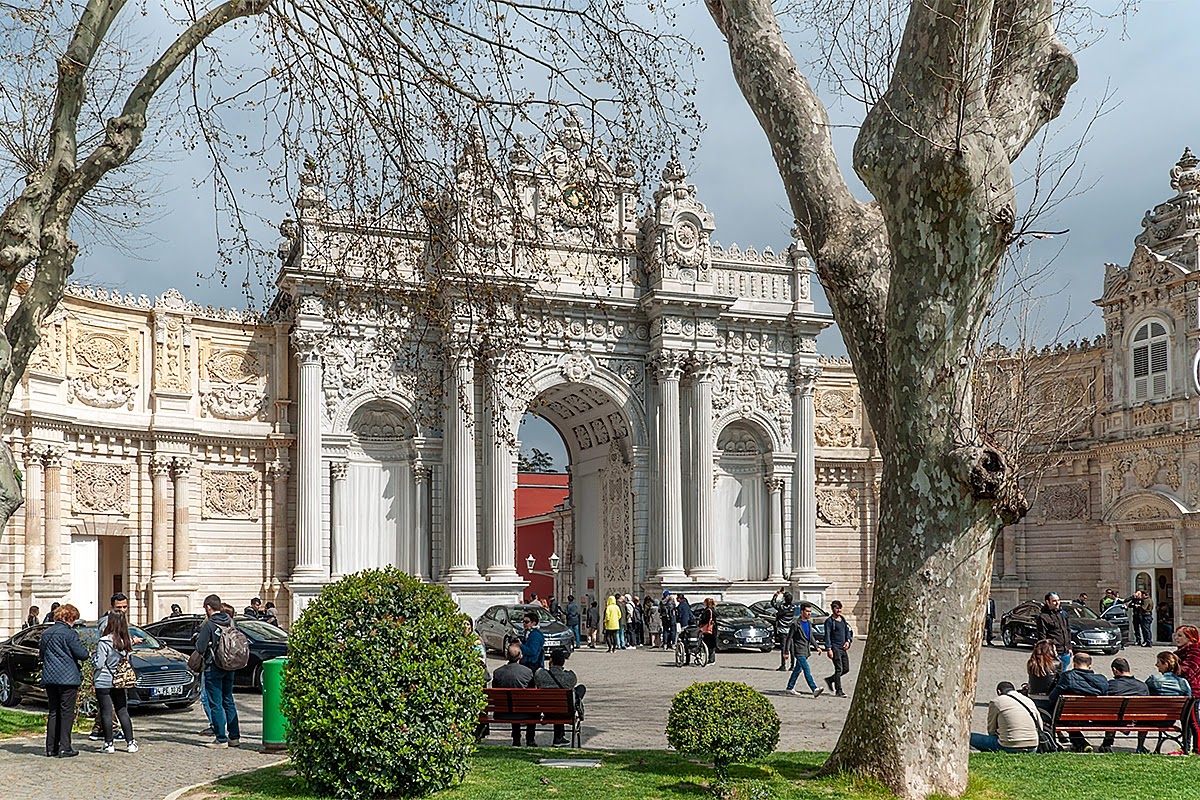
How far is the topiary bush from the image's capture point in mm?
10500

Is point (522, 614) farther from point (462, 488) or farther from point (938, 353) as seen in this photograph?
point (938, 353)

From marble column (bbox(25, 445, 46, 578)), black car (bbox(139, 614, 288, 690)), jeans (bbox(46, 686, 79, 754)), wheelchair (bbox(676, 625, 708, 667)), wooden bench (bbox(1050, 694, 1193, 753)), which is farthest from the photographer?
marble column (bbox(25, 445, 46, 578))

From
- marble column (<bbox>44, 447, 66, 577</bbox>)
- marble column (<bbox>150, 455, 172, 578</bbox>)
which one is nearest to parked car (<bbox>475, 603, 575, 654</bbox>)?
marble column (<bbox>150, 455, 172, 578</bbox>)

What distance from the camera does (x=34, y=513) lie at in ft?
93.2

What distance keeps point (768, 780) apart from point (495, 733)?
6.32m

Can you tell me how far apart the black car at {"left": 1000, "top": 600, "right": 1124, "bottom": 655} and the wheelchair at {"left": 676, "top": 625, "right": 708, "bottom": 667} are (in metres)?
8.11

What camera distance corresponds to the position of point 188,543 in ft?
105

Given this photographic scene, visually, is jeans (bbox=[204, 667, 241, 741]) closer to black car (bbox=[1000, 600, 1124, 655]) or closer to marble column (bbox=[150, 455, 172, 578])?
marble column (bbox=[150, 455, 172, 578])

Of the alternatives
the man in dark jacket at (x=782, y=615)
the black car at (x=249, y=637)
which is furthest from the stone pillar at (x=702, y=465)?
the black car at (x=249, y=637)

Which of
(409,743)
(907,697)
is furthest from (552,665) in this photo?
(907,697)

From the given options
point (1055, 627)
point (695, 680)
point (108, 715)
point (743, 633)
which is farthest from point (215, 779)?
point (743, 633)

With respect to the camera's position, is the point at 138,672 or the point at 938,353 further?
the point at 138,672

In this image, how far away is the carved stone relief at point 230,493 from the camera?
3294cm

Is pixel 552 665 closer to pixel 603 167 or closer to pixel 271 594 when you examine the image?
pixel 603 167
